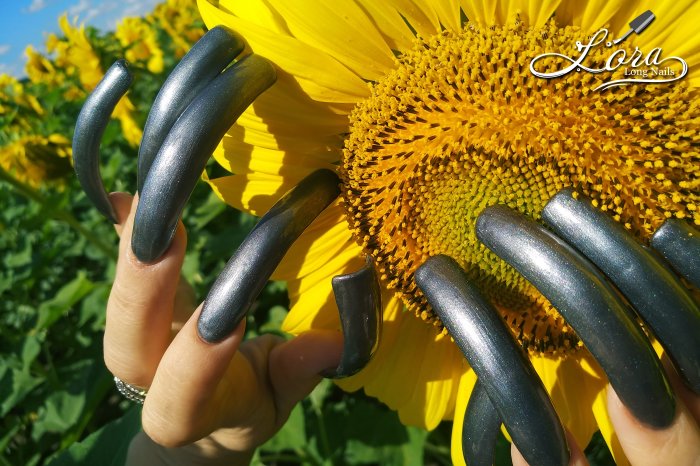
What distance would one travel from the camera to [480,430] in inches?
33.6

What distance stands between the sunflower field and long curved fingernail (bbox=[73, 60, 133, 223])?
668 millimetres

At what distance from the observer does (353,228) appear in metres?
1.15

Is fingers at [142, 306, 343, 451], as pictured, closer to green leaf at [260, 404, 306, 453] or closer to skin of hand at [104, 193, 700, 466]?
skin of hand at [104, 193, 700, 466]

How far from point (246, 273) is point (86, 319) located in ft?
6.01

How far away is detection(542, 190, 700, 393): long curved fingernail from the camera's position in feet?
2.04

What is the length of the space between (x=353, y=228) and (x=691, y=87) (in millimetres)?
A: 593

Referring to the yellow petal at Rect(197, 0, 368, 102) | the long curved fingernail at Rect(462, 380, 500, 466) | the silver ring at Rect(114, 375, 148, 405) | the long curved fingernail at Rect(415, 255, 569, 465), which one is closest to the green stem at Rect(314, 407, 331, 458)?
the silver ring at Rect(114, 375, 148, 405)

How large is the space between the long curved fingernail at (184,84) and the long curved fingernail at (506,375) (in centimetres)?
42

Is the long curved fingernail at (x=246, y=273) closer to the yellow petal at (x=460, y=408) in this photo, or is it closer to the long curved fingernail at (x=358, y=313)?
the long curved fingernail at (x=358, y=313)

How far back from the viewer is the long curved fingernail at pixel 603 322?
618 millimetres

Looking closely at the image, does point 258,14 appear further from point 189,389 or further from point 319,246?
point 189,389

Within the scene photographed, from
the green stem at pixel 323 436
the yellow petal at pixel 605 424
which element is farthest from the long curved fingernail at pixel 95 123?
the green stem at pixel 323 436

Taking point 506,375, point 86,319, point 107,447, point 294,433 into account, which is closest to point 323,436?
point 294,433

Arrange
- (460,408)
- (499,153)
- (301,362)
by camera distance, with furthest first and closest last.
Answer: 1. (460,408)
2. (301,362)
3. (499,153)
